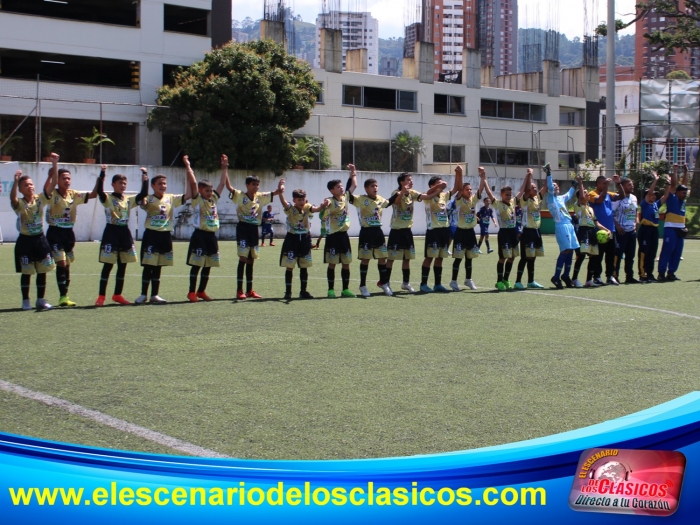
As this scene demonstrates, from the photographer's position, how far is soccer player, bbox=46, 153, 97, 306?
11258 millimetres

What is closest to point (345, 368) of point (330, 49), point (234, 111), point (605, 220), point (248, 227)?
point (248, 227)

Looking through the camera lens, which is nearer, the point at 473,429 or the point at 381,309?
the point at 473,429

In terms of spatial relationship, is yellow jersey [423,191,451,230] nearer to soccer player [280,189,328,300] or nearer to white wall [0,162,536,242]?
soccer player [280,189,328,300]

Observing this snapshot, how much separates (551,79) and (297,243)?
39.9m

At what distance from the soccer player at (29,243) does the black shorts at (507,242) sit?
23.1 feet

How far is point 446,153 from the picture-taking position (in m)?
40.0

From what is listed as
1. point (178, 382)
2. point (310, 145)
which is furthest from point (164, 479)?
point (310, 145)

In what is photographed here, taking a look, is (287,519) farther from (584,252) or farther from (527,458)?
(584,252)

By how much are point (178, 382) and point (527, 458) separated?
513cm

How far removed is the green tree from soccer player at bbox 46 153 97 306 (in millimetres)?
19122

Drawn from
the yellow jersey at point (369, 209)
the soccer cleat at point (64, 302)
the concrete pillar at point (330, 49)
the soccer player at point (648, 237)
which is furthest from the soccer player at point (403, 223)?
the concrete pillar at point (330, 49)

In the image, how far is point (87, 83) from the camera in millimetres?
32844

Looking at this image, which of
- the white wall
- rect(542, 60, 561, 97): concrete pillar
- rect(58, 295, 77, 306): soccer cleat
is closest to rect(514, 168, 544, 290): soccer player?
rect(58, 295, 77, 306): soccer cleat

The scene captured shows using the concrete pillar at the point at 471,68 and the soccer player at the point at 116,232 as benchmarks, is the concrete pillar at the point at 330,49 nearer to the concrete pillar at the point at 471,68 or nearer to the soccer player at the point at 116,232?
the concrete pillar at the point at 471,68
